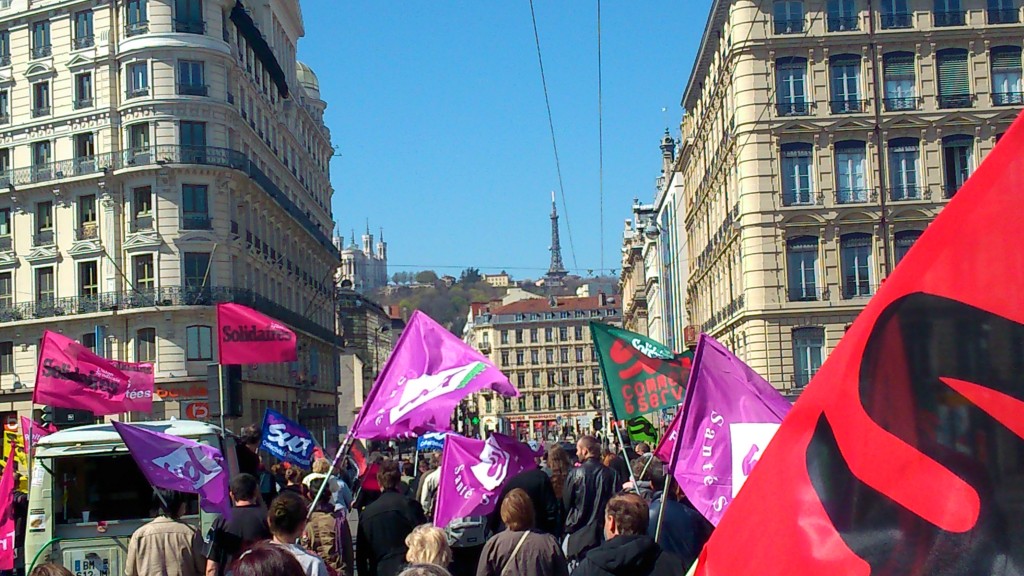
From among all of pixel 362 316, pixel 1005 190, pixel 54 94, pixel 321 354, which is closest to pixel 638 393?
pixel 1005 190

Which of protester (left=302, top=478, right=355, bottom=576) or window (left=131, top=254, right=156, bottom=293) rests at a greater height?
window (left=131, top=254, right=156, bottom=293)

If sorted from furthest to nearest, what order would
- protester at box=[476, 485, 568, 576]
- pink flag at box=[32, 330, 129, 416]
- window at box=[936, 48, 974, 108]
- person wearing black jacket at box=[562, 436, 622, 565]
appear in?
window at box=[936, 48, 974, 108] → pink flag at box=[32, 330, 129, 416] → person wearing black jacket at box=[562, 436, 622, 565] → protester at box=[476, 485, 568, 576]

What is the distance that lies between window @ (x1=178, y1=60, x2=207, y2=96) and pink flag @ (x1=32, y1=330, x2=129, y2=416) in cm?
3182

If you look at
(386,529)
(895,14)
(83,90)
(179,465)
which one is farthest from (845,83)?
(179,465)

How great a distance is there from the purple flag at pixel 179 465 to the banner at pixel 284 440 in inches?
266

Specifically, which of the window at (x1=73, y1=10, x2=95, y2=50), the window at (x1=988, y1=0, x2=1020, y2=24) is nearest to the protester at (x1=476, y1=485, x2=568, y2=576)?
the window at (x1=988, y1=0, x2=1020, y2=24)

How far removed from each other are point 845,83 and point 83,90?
91.9 ft

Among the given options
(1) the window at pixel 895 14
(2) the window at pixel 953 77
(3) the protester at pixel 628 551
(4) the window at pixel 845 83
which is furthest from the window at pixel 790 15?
(3) the protester at pixel 628 551

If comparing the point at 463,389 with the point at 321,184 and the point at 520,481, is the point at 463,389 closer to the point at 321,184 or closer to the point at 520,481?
the point at 520,481

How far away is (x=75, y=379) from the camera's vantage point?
17.2 meters

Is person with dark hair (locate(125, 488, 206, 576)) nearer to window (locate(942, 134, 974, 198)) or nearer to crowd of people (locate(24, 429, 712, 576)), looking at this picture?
crowd of people (locate(24, 429, 712, 576))

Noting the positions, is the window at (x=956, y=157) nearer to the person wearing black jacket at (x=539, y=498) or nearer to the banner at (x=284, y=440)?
the banner at (x=284, y=440)

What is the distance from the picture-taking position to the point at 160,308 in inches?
1875

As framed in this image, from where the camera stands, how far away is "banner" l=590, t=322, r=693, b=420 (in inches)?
507
